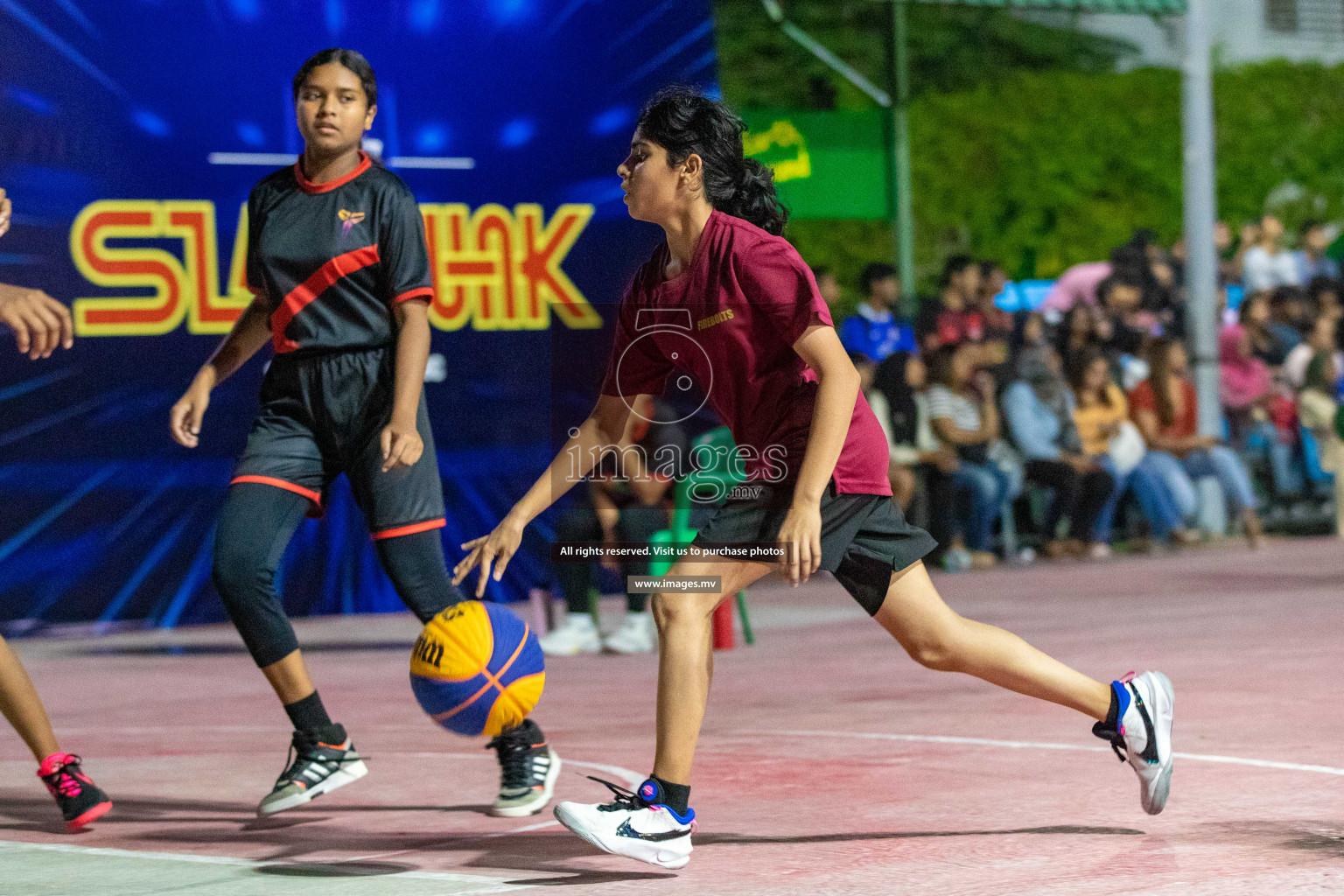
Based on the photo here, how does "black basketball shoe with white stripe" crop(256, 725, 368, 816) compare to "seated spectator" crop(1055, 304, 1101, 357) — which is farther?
"seated spectator" crop(1055, 304, 1101, 357)

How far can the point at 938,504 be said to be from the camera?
14445mm

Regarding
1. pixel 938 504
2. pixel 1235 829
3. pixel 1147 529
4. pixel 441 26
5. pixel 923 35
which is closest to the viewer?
pixel 1235 829

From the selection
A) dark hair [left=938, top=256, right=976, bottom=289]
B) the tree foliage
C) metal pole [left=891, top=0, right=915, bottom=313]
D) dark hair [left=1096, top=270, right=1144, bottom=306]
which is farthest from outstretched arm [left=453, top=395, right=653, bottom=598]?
the tree foliage

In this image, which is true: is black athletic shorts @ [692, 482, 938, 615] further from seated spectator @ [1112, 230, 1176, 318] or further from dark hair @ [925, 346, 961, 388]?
seated spectator @ [1112, 230, 1176, 318]

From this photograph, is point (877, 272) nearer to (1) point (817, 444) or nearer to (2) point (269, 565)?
(2) point (269, 565)

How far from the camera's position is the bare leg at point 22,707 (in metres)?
5.81

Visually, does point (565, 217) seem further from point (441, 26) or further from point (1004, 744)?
point (1004, 744)

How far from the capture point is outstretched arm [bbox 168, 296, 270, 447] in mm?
6016

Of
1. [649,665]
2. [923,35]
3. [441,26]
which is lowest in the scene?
[649,665]

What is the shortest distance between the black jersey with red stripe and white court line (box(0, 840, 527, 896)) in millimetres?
1505

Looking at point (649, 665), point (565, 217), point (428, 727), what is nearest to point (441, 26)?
point (565, 217)

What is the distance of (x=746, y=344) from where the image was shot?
5.05 metres

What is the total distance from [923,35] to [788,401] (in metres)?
40.8

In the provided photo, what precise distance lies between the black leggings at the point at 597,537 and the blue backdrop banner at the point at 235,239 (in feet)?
5.25
